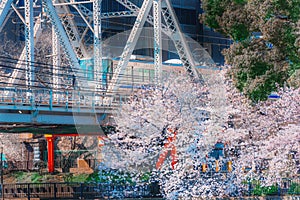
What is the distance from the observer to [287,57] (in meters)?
25.4

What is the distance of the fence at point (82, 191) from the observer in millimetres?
29922

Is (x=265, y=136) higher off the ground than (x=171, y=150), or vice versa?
(x=265, y=136)

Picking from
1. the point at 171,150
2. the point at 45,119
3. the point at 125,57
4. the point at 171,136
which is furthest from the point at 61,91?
the point at 171,150

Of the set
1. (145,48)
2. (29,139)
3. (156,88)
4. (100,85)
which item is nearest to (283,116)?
(156,88)

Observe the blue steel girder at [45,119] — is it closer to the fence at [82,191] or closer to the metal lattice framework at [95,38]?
the metal lattice framework at [95,38]

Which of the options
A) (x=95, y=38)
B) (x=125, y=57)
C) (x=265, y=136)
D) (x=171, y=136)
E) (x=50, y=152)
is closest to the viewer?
(x=265, y=136)

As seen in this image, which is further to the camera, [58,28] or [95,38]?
[95,38]

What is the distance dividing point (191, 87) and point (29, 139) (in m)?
17.3

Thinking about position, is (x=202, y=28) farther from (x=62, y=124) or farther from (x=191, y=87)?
(x=62, y=124)

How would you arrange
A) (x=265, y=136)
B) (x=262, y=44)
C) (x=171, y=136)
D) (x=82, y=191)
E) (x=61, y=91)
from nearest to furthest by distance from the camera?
(x=262, y=44)
(x=265, y=136)
(x=171, y=136)
(x=82, y=191)
(x=61, y=91)

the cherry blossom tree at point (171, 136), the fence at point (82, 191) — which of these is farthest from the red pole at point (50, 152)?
the cherry blossom tree at point (171, 136)

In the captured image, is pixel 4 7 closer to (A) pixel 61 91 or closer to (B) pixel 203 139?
(A) pixel 61 91

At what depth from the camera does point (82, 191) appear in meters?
30.3

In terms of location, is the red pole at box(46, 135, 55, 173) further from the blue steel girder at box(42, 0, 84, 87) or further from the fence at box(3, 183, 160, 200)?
the blue steel girder at box(42, 0, 84, 87)
